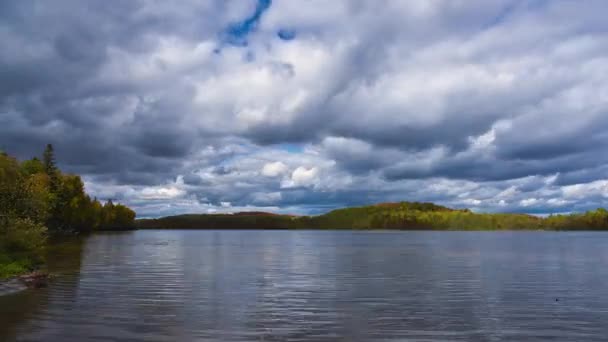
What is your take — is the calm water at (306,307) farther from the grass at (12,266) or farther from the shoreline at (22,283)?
the grass at (12,266)

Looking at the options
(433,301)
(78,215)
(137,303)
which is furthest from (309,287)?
(78,215)

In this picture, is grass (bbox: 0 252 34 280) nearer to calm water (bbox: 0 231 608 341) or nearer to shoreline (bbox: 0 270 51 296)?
shoreline (bbox: 0 270 51 296)

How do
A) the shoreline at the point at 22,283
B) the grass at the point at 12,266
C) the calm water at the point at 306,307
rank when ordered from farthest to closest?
1. the grass at the point at 12,266
2. the shoreline at the point at 22,283
3. the calm water at the point at 306,307

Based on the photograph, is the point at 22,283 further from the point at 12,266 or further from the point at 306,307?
the point at 306,307

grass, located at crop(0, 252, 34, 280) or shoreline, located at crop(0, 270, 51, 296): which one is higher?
grass, located at crop(0, 252, 34, 280)

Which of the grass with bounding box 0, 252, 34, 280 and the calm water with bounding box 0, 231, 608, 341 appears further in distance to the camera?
the grass with bounding box 0, 252, 34, 280

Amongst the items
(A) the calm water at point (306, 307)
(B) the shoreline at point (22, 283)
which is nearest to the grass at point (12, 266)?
(B) the shoreline at point (22, 283)

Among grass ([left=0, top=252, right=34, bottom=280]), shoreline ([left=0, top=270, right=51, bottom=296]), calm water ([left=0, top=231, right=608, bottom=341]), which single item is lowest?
calm water ([left=0, top=231, right=608, bottom=341])

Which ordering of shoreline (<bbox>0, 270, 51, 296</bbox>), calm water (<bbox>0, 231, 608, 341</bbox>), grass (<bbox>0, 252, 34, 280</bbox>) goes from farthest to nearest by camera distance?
grass (<bbox>0, 252, 34, 280</bbox>)
shoreline (<bbox>0, 270, 51, 296</bbox>)
calm water (<bbox>0, 231, 608, 341</bbox>)

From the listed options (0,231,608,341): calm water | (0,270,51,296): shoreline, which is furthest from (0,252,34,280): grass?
(0,231,608,341): calm water

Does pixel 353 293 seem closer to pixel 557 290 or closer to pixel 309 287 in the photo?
pixel 309 287

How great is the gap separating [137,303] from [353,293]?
55.0 ft

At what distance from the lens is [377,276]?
5684 centimetres

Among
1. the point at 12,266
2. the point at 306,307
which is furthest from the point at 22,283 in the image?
the point at 306,307
